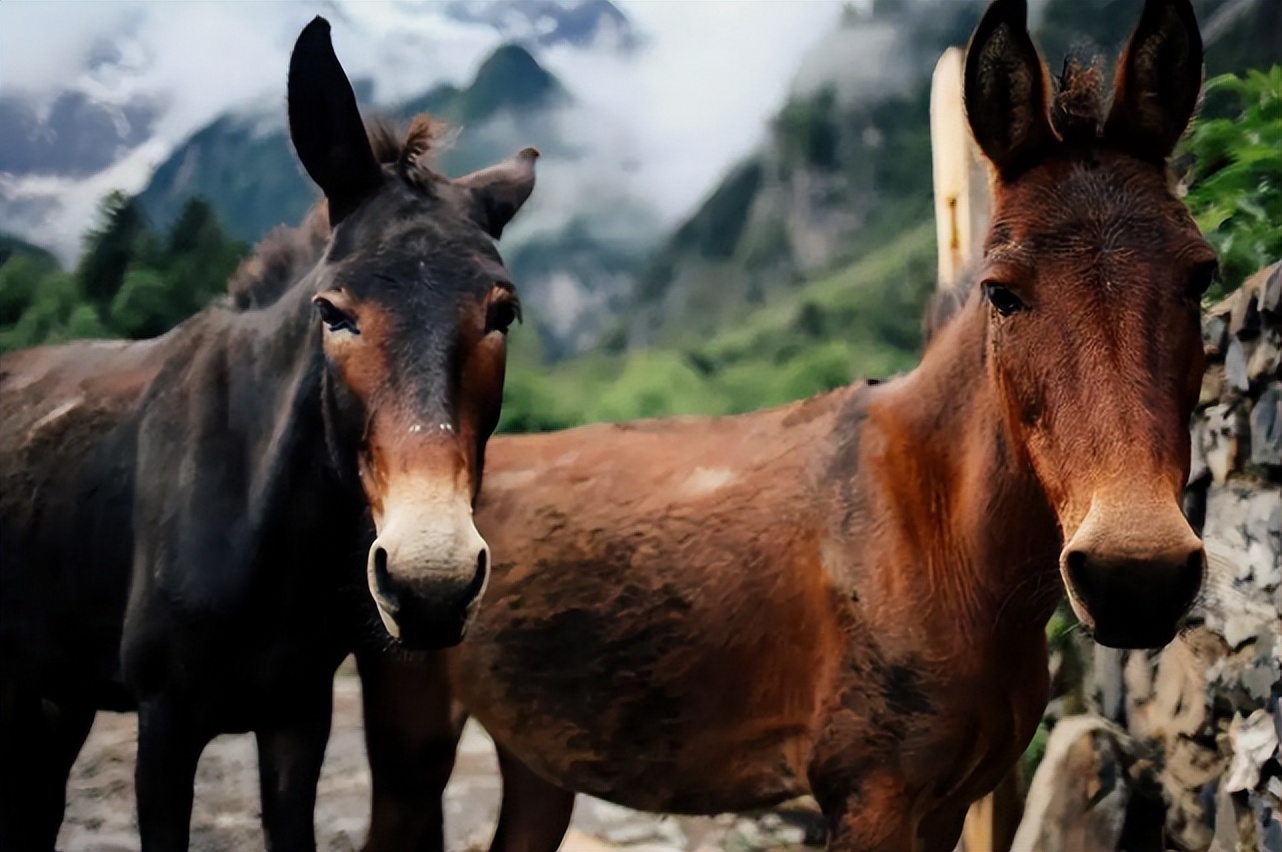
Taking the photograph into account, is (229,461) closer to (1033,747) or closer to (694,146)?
(694,146)

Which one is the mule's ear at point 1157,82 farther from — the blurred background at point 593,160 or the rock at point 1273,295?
the blurred background at point 593,160

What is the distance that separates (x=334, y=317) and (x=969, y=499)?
0.84m

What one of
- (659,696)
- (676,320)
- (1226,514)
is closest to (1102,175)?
(659,696)

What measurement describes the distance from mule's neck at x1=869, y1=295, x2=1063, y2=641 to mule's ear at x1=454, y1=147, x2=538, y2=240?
618mm

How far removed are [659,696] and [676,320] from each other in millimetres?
1327

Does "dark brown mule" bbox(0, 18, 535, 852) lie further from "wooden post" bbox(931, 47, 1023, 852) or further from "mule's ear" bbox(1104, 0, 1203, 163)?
"wooden post" bbox(931, 47, 1023, 852)

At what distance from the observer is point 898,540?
144 centimetres

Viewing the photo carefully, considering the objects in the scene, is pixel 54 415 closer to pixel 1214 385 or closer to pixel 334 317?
pixel 334 317

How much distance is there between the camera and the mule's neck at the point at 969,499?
1.34m

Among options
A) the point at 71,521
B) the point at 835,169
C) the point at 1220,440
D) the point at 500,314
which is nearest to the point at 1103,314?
the point at 500,314

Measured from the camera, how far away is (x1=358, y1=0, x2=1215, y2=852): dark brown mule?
110 cm

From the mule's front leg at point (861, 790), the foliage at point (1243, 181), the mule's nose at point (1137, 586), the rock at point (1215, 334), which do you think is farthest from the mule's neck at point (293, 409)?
the foliage at point (1243, 181)

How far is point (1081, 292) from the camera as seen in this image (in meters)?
1.12

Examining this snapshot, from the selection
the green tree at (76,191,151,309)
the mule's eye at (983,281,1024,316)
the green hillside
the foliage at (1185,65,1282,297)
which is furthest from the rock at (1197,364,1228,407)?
the green tree at (76,191,151,309)
